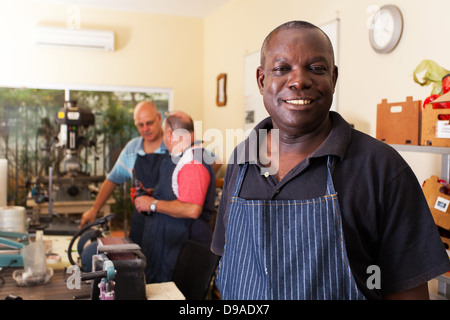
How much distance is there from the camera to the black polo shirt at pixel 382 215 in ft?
3.44

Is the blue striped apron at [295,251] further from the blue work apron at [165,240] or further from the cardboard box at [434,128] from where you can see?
the blue work apron at [165,240]

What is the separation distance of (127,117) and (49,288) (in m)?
3.80

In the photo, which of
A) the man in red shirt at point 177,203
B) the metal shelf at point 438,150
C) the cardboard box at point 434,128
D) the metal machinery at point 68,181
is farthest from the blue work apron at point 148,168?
the cardboard box at point 434,128

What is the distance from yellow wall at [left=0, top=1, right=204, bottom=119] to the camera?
16.9ft

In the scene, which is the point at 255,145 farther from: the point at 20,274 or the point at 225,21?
the point at 225,21

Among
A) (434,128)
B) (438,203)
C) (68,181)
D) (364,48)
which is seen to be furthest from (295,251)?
(68,181)

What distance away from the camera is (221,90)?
5.30 metres

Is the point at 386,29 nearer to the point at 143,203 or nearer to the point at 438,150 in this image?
the point at 438,150

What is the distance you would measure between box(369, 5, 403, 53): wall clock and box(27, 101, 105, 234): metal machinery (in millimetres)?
2295

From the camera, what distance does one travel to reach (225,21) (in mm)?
5207

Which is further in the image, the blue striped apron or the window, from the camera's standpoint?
the window

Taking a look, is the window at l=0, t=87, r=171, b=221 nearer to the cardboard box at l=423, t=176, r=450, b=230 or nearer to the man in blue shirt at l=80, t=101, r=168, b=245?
the man in blue shirt at l=80, t=101, r=168, b=245

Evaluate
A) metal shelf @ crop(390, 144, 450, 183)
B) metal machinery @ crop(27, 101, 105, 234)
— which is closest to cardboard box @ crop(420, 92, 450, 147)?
metal shelf @ crop(390, 144, 450, 183)

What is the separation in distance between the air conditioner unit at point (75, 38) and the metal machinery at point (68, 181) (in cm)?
169
